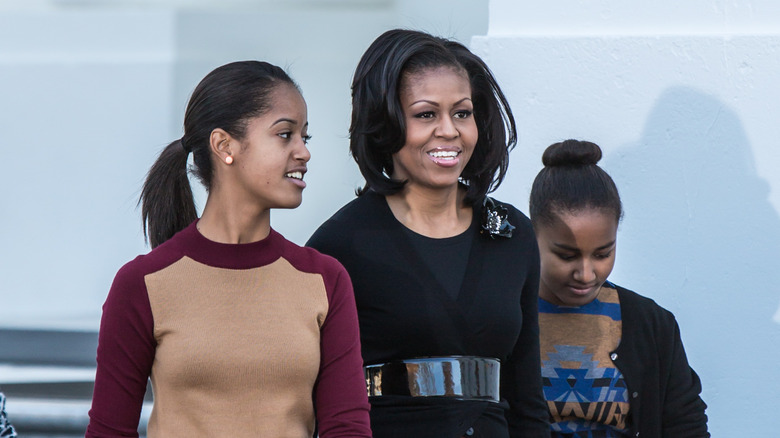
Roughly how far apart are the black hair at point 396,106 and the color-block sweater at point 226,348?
1.44 ft

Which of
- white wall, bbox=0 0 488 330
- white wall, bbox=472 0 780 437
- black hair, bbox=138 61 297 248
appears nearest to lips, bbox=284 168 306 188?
black hair, bbox=138 61 297 248

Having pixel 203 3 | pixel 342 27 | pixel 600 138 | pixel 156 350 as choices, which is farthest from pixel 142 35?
pixel 156 350

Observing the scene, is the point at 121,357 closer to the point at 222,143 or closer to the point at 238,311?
the point at 238,311

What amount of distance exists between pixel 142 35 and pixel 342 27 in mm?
812

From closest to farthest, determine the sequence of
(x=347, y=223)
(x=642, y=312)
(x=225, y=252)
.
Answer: (x=225, y=252)
(x=347, y=223)
(x=642, y=312)

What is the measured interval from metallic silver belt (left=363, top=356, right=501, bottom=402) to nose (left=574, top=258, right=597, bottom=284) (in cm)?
55

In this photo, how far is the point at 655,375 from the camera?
2770 mm

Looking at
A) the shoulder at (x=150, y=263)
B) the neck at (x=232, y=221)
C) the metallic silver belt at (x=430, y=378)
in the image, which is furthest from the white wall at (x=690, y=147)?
the shoulder at (x=150, y=263)

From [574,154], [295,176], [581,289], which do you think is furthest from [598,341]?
[295,176]

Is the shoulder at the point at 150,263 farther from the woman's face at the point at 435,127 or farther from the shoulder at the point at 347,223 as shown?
the woman's face at the point at 435,127

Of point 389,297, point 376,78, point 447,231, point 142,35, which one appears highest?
point 142,35

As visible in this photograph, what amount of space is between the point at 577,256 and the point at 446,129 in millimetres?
657

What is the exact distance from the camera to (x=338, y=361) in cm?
200

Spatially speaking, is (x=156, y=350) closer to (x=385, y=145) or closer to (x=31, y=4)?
(x=385, y=145)
